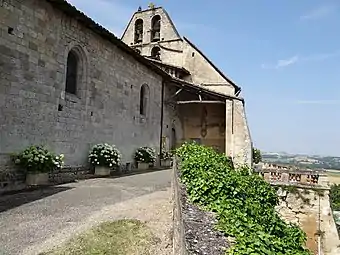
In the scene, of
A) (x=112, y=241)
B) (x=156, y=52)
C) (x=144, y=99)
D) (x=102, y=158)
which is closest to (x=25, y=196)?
(x=112, y=241)

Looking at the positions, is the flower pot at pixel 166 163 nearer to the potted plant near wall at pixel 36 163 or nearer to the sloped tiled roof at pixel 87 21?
the sloped tiled roof at pixel 87 21

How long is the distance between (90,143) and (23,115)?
145 inches

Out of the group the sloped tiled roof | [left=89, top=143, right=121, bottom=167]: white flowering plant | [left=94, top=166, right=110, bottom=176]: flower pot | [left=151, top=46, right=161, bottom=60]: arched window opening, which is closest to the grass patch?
[left=89, top=143, right=121, bottom=167]: white flowering plant

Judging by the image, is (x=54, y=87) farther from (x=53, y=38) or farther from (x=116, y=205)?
(x=116, y=205)

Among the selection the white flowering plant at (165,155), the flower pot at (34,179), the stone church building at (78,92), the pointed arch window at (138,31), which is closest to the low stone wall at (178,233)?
the flower pot at (34,179)

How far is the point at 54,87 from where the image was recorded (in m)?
10.1

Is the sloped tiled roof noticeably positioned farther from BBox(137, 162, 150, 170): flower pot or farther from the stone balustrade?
the stone balustrade

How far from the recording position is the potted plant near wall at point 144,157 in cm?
1628

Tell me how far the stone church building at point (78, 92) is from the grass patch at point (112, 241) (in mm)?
4580

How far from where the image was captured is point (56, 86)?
10.2 m

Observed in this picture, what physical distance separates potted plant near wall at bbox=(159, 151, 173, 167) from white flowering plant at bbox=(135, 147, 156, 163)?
2.60 metres

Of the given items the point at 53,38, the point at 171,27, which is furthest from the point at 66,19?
the point at 171,27

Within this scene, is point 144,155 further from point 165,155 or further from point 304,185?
point 304,185

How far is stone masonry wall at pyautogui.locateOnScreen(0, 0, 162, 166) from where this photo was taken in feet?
27.6
